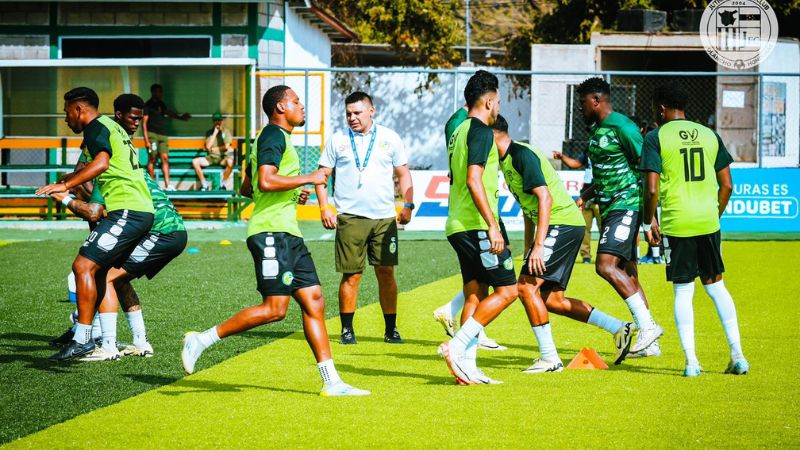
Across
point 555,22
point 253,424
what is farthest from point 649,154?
point 555,22

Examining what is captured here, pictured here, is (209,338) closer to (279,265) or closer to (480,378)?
(279,265)

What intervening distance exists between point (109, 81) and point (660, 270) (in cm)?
1346

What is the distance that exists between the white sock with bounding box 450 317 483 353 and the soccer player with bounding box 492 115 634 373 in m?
0.59

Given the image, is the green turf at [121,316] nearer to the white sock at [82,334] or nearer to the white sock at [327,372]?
the white sock at [82,334]

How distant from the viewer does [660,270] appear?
16172mm

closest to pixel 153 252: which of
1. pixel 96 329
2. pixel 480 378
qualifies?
pixel 96 329

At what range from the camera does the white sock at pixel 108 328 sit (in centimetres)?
898

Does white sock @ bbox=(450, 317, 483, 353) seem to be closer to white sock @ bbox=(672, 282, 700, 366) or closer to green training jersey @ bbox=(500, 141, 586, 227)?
green training jersey @ bbox=(500, 141, 586, 227)

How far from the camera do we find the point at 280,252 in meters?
7.44

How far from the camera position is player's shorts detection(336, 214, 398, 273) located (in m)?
10.3

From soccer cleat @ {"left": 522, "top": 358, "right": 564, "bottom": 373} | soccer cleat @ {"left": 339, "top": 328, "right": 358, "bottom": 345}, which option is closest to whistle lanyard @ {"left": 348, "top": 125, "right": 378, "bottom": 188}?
soccer cleat @ {"left": 339, "top": 328, "right": 358, "bottom": 345}

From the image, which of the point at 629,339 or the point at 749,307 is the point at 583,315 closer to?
the point at 629,339

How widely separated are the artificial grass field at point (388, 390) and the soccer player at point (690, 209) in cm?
47

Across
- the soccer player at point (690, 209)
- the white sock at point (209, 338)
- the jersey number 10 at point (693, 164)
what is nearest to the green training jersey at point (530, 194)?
the soccer player at point (690, 209)
